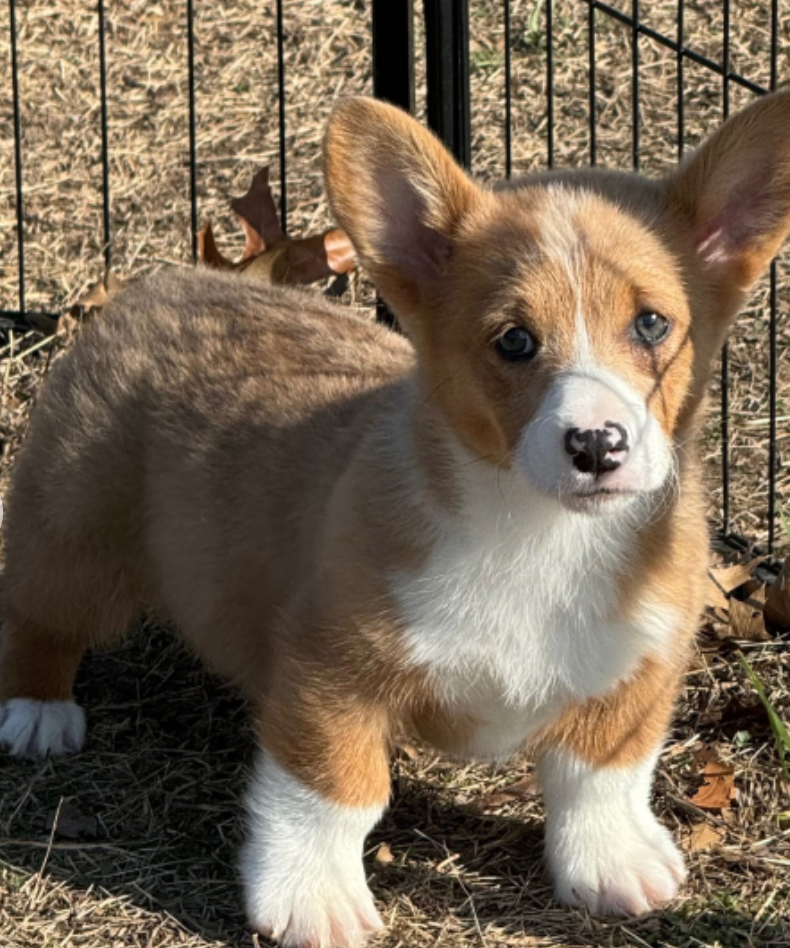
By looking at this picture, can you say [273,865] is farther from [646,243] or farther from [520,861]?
[646,243]

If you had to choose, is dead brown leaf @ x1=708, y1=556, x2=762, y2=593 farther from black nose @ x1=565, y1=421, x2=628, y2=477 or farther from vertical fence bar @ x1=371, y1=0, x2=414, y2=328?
black nose @ x1=565, y1=421, x2=628, y2=477

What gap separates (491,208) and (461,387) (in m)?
0.39

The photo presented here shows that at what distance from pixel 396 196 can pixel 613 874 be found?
1.53m

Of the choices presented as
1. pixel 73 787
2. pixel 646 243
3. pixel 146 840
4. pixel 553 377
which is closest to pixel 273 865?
pixel 146 840

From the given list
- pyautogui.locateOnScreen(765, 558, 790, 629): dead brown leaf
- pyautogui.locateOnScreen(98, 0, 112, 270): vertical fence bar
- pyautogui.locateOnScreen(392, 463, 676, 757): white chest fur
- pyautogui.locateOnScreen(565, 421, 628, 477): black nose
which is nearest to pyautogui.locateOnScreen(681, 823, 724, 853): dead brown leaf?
pyautogui.locateOnScreen(392, 463, 676, 757): white chest fur

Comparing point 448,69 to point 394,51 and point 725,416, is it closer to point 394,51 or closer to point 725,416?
point 394,51

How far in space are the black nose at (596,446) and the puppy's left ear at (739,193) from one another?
2.05 feet

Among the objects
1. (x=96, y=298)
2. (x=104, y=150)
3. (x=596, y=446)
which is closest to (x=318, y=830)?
(x=596, y=446)

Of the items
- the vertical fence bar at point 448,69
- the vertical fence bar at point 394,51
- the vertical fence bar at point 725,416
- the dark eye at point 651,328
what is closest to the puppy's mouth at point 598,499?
the dark eye at point 651,328

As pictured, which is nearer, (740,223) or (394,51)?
(740,223)

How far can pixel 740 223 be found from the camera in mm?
3879

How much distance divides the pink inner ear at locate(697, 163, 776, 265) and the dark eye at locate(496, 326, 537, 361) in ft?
1.58

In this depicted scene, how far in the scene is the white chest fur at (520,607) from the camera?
3781 millimetres

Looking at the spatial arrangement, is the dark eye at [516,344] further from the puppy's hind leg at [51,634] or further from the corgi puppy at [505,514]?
the puppy's hind leg at [51,634]
